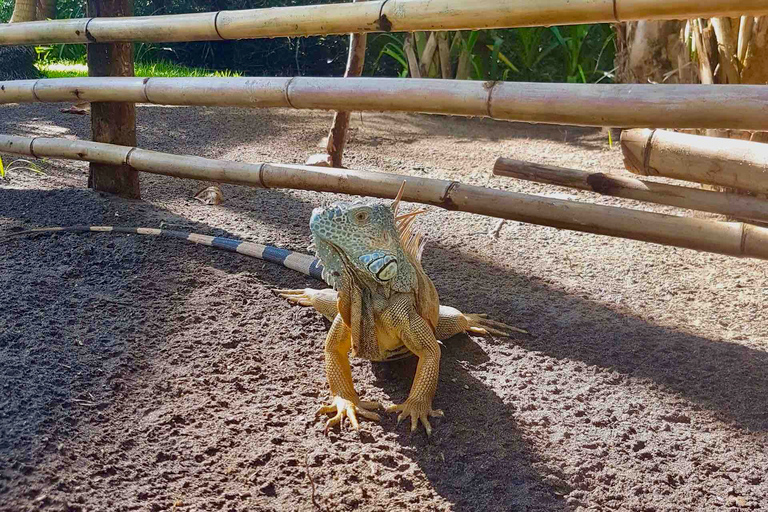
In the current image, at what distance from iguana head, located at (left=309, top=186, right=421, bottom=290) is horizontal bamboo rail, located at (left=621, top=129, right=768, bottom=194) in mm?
1828

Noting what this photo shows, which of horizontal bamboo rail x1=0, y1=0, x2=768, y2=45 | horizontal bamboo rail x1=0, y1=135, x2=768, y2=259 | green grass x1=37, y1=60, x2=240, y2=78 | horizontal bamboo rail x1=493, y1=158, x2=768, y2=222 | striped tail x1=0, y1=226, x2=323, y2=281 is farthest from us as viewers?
green grass x1=37, y1=60, x2=240, y2=78

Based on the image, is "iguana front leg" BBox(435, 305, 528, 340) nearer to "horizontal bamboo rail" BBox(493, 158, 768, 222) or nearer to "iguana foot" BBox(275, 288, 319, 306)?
"iguana foot" BBox(275, 288, 319, 306)

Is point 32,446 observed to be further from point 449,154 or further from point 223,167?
point 449,154

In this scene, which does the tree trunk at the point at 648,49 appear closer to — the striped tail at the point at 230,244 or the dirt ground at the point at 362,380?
the dirt ground at the point at 362,380

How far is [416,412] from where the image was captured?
2.44 meters

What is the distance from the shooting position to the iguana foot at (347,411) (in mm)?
2396

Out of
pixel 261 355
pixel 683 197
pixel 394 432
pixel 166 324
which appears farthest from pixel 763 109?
pixel 166 324

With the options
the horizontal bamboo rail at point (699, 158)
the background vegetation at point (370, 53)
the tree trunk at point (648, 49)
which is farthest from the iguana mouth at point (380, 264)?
the background vegetation at point (370, 53)

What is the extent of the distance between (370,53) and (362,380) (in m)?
8.77

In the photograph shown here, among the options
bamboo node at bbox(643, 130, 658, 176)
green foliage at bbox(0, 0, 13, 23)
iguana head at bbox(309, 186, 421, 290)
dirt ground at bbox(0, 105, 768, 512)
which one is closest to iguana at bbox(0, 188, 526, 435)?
iguana head at bbox(309, 186, 421, 290)

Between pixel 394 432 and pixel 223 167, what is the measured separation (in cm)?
201

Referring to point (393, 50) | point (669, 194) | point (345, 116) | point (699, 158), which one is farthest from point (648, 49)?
point (393, 50)

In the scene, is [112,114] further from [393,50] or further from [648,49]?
[393,50]

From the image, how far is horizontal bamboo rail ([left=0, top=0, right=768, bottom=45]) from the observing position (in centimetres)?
267
